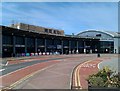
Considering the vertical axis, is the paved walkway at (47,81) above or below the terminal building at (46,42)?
below

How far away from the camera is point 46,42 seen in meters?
95.0

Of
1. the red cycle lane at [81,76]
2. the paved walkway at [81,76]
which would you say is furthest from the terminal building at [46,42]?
the red cycle lane at [81,76]

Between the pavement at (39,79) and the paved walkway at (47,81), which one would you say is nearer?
the paved walkway at (47,81)

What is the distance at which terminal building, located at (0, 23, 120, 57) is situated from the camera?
242 feet

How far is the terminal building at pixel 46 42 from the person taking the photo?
242 feet

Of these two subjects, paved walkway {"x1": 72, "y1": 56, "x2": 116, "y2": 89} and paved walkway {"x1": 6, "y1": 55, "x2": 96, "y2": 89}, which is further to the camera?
paved walkway {"x1": 6, "y1": 55, "x2": 96, "y2": 89}

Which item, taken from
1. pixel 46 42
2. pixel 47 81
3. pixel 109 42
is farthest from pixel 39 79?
pixel 109 42

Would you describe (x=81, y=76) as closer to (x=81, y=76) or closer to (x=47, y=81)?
(x=81, y=76)

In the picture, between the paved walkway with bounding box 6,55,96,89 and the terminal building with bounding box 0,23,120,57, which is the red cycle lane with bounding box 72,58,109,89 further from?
the terminal building with bounding box 0,23,120,57

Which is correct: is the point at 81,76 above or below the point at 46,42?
below

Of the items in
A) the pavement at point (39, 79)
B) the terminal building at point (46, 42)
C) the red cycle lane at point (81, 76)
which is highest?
the terminal building at point (46, 42)

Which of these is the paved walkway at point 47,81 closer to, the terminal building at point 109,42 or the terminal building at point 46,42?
the terminal building at point 46,42

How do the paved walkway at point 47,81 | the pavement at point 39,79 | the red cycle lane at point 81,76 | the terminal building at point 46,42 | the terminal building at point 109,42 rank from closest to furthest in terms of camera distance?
1. the red cycle lane at point 81,76
2. the paved walkway at point 47,81
3. the pavement at point 39,79
4. the terminal building at point 46,42
5. the terminal building at point 109,42

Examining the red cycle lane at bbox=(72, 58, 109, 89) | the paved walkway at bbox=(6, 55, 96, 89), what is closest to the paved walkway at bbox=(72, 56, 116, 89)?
the red cycle lane at bbox=(72, 58, 109, 89)
